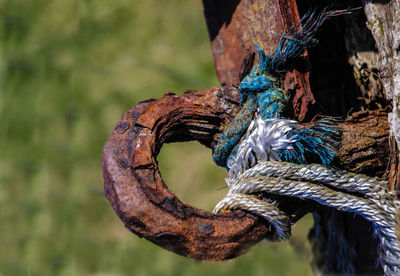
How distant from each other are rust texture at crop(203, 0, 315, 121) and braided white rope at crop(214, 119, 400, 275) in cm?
8

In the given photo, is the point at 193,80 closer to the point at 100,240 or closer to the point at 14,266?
the point at 100,240

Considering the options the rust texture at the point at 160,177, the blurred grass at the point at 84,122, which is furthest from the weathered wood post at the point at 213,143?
the blurred grass at the point at 84,122

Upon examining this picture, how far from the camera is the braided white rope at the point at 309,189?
80cm

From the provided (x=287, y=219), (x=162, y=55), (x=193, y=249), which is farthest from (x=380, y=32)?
(x=162, y=55)

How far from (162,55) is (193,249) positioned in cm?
193

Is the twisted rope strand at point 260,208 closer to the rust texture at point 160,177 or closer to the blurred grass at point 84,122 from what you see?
the rust texture at point 160,177

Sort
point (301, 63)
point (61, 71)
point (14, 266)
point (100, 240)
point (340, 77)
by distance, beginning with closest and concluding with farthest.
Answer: point (301, 63), point (340, 77), point (14, 266), point (100, 240), point (61, 71)

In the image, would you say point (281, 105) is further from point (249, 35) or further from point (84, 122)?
point (84, 122)

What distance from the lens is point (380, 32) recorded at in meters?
0.83

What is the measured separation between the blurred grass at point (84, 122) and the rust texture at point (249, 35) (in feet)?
2.91

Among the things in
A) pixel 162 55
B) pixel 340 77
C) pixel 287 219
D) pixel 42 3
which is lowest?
pixel 287 219

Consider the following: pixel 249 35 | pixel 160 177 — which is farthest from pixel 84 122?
pixel 160 177

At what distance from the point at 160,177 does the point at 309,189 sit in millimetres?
259

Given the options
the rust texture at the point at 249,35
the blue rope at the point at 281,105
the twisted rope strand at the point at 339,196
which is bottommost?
the twisted rope strand at the point at 339,196
